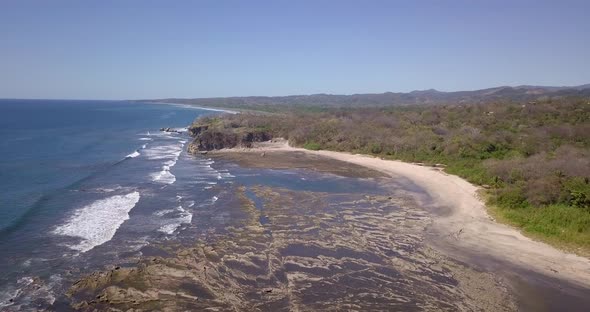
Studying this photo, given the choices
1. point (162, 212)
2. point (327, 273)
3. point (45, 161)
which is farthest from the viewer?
point (45, 161)

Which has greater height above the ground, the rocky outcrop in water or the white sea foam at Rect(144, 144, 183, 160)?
the rocky outcrop in water

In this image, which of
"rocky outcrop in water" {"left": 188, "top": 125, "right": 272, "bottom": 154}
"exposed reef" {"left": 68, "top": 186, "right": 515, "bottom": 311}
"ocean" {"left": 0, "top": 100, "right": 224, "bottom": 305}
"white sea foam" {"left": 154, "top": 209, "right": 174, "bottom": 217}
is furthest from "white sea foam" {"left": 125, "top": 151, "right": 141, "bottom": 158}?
"exposed reef" {"left": 68, "top": 186, "right": 515, "bottom": 311}

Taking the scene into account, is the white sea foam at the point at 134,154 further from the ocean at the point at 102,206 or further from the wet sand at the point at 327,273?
the wet sand at the point at 327,273

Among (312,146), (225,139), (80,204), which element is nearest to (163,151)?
(225,139)

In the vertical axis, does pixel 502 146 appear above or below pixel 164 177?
above

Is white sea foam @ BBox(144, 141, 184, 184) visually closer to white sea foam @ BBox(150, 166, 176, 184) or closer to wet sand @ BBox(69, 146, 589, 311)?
white sea foam @ BBox(150, 166, 176, 184)

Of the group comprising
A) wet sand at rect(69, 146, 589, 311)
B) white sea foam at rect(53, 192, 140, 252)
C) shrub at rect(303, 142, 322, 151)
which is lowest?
shrub at rect(303, 142, 322, 151)

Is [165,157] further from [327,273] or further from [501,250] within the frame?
[501,250]
